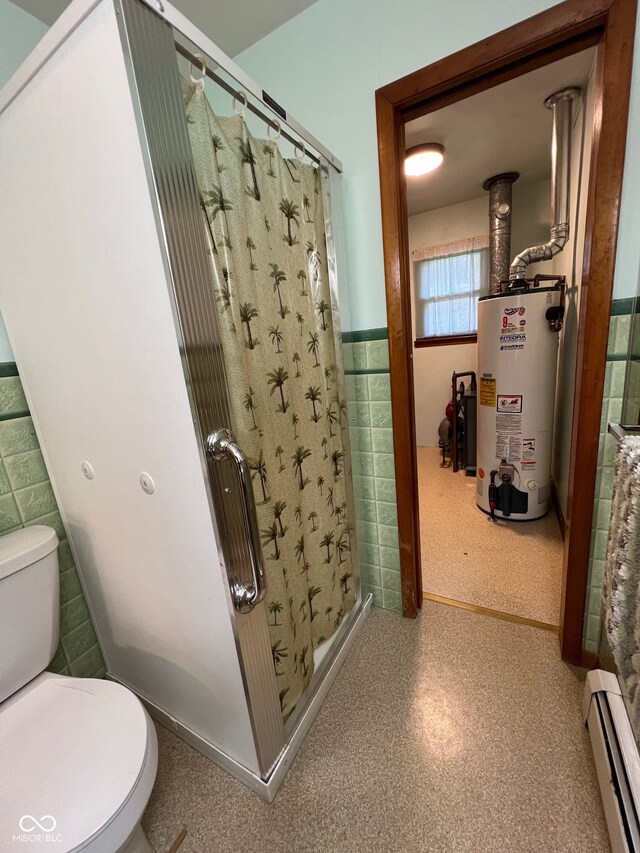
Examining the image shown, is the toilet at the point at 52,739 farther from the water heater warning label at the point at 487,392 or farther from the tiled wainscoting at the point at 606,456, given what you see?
the water heater warning label at the point at 487,392

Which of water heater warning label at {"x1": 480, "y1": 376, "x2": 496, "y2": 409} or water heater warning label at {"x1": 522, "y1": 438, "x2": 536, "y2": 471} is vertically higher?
water heater warning label at {"x1": 480, "y1": 376, "x2": 496, "y2": 409}

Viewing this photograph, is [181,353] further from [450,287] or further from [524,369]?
[450,287]

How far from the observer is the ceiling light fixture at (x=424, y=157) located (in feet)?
6.89

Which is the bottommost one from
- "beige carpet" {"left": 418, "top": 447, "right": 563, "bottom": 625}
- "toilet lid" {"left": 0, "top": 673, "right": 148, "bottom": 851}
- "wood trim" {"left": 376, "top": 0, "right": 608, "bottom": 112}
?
"beige carpet" {"left": 418, "top": 447, "right": 563, "bottom": 625}

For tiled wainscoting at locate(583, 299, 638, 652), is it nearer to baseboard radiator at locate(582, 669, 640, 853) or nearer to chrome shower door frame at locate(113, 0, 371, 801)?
baseboard radiator at locate(582, 669, 640, 853)

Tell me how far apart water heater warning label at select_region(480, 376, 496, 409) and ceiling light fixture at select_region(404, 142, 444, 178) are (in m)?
1.34

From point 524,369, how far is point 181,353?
1.97 m

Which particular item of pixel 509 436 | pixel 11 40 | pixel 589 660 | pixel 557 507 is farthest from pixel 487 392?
pixel 11 40

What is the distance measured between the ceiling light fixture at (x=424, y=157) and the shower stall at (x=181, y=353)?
125 centimetres

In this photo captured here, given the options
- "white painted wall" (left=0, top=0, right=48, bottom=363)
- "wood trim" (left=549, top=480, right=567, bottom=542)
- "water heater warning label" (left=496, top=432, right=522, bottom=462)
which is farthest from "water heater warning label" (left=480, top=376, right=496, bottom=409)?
"white painted wall" (left=0, top=0, right=48, bottom=363)

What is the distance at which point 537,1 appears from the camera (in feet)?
3.10

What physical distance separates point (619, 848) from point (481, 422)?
187cm

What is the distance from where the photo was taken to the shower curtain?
2.66 feet

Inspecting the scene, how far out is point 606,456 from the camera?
1.12 metres
